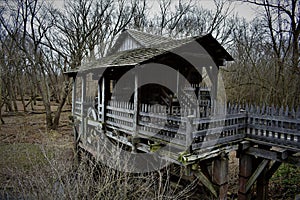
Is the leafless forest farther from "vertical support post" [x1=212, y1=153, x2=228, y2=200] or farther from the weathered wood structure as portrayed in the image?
"vertical support post" [x1=212, y1=153, x2=228, y2=200]

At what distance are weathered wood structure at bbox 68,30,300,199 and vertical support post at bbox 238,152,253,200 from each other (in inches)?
1.1

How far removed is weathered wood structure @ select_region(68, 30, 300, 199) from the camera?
5.68 meters

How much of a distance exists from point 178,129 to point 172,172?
4175 mm

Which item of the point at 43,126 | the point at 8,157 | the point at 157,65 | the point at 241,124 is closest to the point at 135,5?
the point at 43,126

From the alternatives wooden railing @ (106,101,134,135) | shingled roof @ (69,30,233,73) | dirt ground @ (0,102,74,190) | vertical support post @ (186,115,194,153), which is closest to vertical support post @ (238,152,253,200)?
vertical support post @ (186,115,194,153)

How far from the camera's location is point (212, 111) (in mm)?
6047

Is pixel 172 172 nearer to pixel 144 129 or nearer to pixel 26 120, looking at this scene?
pixel 144 129

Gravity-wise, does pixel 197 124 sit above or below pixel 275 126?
above

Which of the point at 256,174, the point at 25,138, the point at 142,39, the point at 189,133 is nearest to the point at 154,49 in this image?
the point at 142,39

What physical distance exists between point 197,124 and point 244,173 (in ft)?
8.87

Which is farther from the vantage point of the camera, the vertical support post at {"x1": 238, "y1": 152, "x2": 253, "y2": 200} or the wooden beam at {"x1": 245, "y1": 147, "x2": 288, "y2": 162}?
the vertical support post at {"x1": 238, "y1": 152, "x2": 253, "y2": 200}

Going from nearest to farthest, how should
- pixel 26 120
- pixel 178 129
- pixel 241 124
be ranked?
pixel 178 129 < pixel 241 124 < pixel 26 120

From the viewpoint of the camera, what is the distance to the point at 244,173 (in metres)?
6.82

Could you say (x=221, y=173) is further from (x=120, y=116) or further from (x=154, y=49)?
(x=154, y=49)
